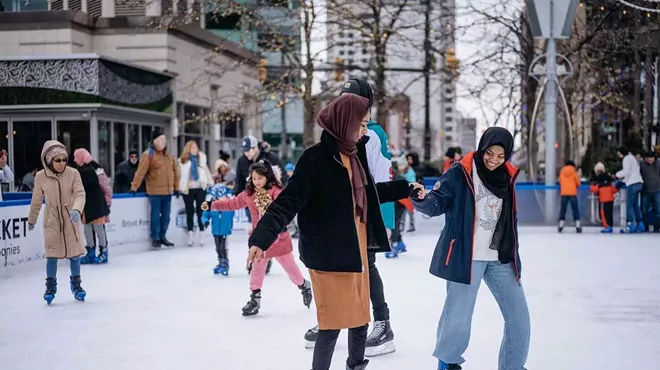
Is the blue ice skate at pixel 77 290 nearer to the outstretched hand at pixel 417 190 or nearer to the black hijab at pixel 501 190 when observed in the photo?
the outstretched hand at pixel 417 190

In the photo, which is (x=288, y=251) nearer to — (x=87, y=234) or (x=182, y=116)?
(x=87, y=234)

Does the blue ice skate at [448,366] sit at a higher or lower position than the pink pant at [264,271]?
lower

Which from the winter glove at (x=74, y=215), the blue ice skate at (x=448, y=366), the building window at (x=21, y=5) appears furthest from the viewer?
the building window at (x=21, y=5)

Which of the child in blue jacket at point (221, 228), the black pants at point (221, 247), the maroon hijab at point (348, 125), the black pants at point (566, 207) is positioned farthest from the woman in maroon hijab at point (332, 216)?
the black pants at point (566, 207)

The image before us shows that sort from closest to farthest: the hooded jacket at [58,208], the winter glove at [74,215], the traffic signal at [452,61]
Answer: the winter glove at [74,215] → the hooded jacket at [58,208] → the traffic signal at [452,61]

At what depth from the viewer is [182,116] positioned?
2817cm

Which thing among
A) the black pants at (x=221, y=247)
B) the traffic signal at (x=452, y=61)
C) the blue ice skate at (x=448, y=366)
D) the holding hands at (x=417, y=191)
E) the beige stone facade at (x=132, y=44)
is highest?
the beige stone facade at (x=132, y=44)

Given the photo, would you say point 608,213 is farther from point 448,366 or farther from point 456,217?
point 456,217

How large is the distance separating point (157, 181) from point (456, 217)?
33.9 feet

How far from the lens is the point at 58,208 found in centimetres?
848

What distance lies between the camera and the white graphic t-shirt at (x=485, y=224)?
196 inches

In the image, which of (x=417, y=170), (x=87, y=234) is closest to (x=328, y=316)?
(x=87, y=234)

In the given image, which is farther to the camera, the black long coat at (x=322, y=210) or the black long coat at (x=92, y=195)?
the black long coat at (x=92, y=195)

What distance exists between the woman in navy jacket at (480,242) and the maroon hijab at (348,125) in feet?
1.72
